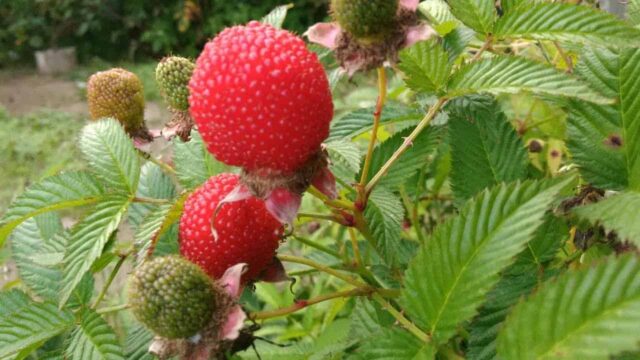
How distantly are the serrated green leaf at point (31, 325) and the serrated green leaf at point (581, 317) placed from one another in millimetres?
533

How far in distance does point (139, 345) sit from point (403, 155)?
0.41 m

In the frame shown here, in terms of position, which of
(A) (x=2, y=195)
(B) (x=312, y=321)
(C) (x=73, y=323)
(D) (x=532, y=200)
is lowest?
(A) (x=2, y=195)

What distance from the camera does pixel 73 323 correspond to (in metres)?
0.80

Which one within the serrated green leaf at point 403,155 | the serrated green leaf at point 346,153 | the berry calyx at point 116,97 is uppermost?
the serrated green leaf at point 346,153

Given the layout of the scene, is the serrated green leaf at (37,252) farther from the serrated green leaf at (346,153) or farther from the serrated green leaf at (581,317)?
the serrated green leaf at (581,317)

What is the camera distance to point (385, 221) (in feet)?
2.59

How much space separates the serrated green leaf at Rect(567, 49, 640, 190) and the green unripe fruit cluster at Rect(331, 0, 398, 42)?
0.21 meters

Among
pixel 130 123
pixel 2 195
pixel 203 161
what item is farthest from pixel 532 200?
pixel 2 195

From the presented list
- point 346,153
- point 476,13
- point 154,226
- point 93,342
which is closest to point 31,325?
point 93,342

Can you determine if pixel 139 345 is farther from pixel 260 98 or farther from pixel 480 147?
pixel 480 147

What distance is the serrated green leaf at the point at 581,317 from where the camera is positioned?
46 cm

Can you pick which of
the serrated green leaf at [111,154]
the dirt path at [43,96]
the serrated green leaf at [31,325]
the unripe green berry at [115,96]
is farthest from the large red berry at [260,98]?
the dirt path at [43,96]

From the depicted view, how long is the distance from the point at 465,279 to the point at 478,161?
260 mm

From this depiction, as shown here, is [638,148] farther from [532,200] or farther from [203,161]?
[203,161]
